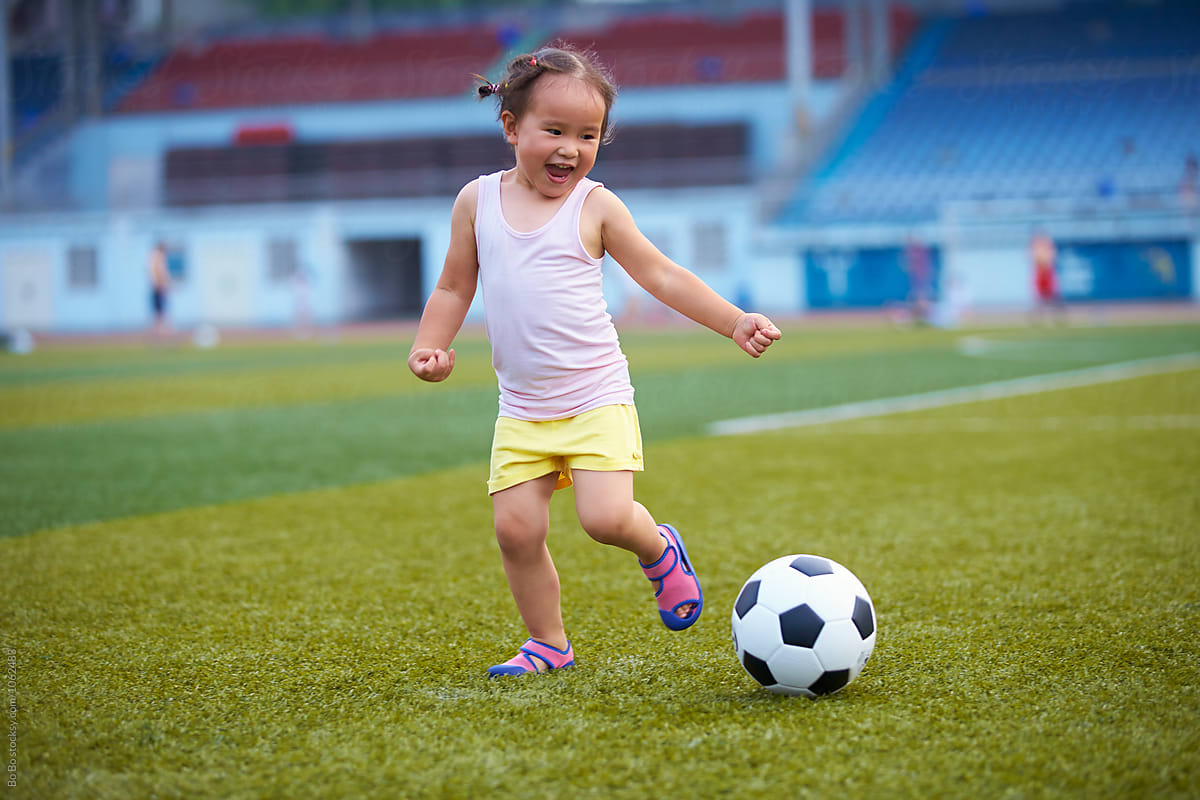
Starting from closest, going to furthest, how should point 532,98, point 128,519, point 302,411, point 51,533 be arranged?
point 532,98
point 51,533
point 128,519
point 302,411

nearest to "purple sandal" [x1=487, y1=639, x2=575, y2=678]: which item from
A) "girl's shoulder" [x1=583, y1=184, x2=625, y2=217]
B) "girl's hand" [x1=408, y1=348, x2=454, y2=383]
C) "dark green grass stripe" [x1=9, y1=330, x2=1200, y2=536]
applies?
"girl's hand" [x1=408, y1=348, x2=454, y2=383]

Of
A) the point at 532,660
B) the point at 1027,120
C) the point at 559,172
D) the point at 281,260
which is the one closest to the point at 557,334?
the point at 559,172

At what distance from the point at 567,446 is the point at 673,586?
0.47 metres

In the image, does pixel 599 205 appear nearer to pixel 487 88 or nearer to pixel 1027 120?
pixel 487 88

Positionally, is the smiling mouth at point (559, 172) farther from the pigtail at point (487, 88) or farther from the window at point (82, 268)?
the window at point (82, 268)

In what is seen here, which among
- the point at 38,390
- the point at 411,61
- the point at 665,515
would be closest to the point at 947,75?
the point at 411,61

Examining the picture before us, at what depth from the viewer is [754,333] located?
9.59ft

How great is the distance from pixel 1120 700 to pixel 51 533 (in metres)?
4.20

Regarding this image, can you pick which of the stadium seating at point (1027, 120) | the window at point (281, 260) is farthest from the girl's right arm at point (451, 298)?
the window at point (281, 260)

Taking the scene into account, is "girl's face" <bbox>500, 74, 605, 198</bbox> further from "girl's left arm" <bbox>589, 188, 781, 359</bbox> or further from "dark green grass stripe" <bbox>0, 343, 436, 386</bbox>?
"dark green grass stripe" <bbox>0, 343, 436, 386</bbox>

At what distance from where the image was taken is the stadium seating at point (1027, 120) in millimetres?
28094

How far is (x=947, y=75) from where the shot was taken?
32.0 m

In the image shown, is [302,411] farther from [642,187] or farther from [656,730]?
[642,187]

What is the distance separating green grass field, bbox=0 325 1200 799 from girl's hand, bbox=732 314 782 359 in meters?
0.83
